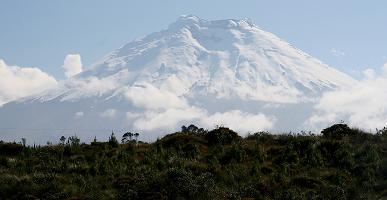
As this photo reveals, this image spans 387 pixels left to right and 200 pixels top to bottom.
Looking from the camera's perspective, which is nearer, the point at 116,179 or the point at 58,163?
the point at 116,179

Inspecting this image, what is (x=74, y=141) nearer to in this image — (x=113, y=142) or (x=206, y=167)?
(x=113, y=142)

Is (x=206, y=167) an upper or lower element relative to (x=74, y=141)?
lower

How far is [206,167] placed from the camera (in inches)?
869

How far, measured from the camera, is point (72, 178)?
20.5 meters

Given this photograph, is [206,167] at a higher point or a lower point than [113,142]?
lower

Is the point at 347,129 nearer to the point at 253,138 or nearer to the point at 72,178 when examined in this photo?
the point at 253,138

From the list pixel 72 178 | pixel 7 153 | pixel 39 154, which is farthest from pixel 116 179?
pixel 7 153

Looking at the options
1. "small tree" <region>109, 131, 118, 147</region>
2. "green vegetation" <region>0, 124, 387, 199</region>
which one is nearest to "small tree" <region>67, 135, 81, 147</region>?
"green vegetation" <region>0, 124, 387, 199</region>

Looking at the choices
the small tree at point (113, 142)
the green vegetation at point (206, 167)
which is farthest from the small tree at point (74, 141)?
the small tree at point (113, 142)

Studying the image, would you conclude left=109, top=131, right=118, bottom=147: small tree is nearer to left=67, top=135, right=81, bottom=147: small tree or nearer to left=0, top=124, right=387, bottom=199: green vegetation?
left=0, top=124, right=387, bottom=199: green vegetation

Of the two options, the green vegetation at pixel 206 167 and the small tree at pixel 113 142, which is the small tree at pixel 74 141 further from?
the small tree at pixel 113 142

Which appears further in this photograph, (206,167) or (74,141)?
(74,141)

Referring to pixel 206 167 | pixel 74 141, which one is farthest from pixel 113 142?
pixel 206 167

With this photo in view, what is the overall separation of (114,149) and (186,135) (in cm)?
380
